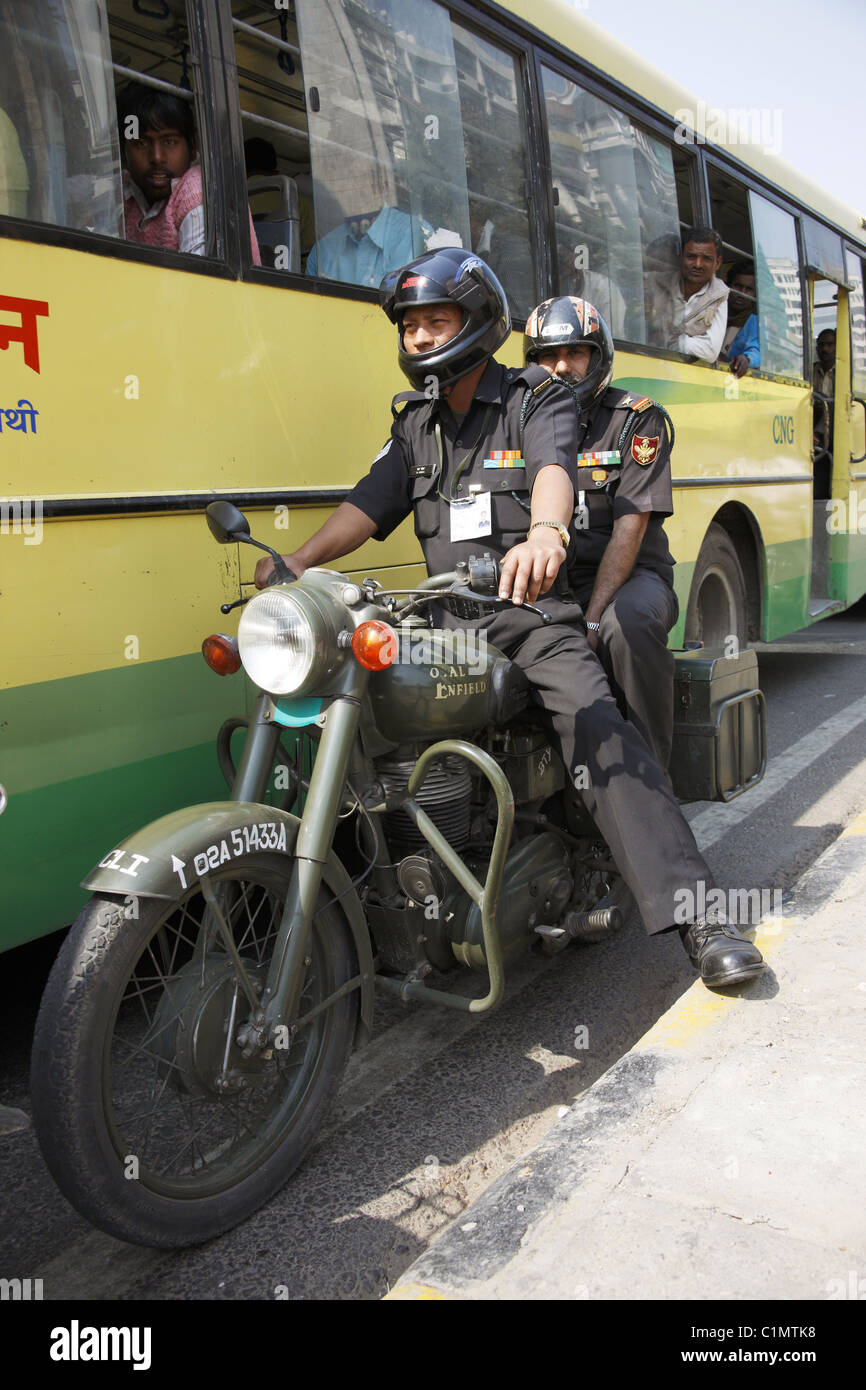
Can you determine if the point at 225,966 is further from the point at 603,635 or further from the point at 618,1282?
the point at 603,635

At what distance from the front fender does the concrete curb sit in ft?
2.17

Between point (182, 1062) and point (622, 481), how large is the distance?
7.55ft

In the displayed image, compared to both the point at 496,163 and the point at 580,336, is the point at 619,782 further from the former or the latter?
the point at 496,163

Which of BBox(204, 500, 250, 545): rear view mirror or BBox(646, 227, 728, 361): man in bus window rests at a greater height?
BBox(646, 227, 728, 361): man in bus window

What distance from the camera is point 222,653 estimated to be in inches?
98.8

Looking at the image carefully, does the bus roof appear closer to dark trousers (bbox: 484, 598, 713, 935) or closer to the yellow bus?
the yellow bus

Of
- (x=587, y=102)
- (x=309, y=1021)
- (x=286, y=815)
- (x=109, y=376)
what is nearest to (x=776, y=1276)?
(x=309, y=1021)

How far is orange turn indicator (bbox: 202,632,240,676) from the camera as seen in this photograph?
8.20ft

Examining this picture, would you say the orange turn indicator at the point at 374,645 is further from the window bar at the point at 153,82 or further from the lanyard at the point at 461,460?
the window bar at the point at 153,82

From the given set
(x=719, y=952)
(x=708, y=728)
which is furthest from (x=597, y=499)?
(x=719, y=952)

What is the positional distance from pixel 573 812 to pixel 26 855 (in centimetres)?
150

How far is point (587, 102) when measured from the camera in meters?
4.64
